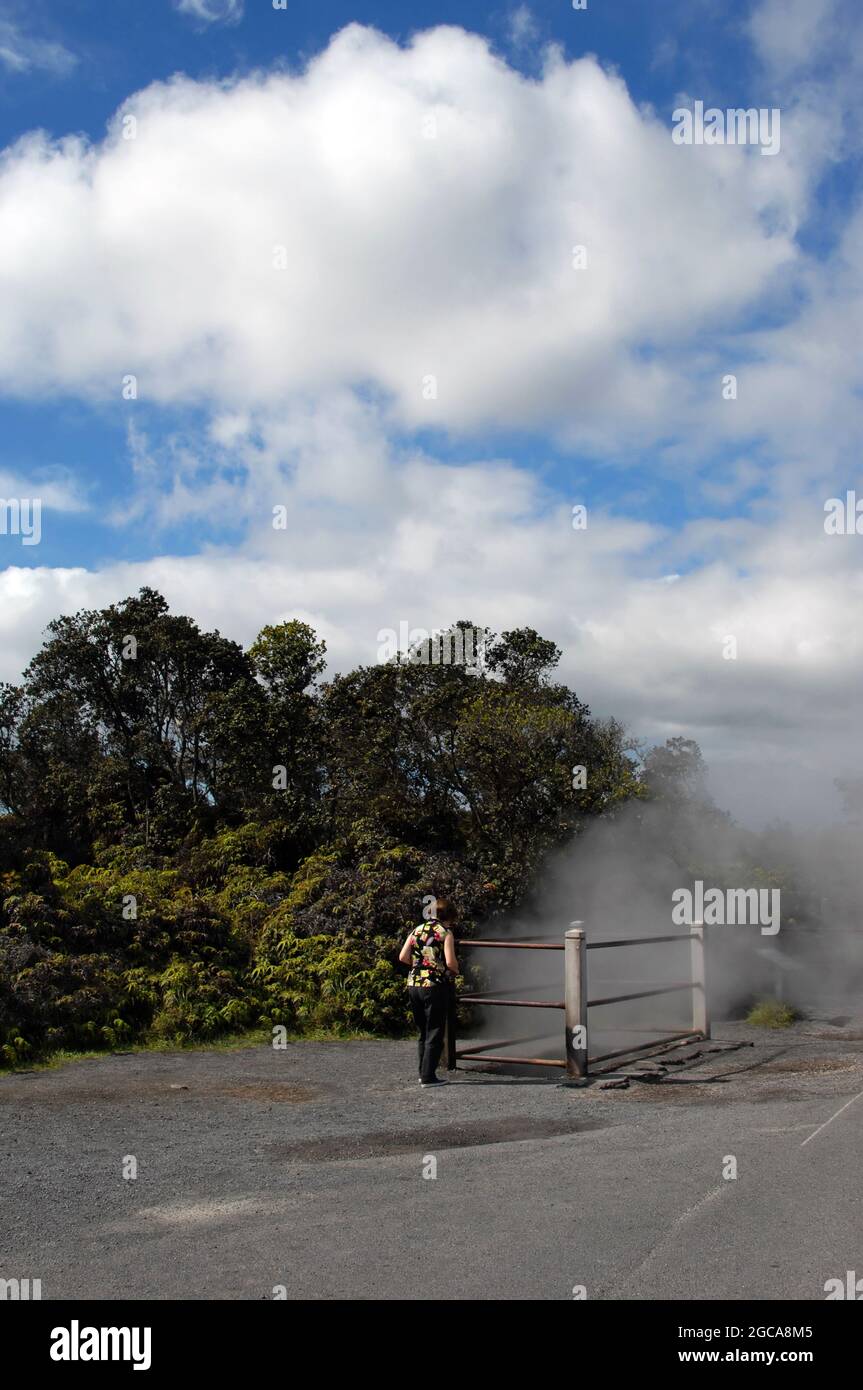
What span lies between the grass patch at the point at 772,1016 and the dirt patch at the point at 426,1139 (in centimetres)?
651

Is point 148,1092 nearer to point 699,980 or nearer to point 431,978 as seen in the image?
point 431,978

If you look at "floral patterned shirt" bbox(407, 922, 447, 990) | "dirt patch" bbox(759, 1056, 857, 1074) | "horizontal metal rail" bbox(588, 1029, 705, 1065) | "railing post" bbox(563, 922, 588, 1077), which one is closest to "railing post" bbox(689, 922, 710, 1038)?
"horizontal metal rail" bbox(588, 1029, 705, 1065)

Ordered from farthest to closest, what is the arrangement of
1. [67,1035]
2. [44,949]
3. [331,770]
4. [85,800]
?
[85,800] < [331,770] < [44,949] < [67,1035]

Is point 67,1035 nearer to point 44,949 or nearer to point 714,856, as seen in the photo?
point 44,949

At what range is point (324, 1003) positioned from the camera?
13.0 m

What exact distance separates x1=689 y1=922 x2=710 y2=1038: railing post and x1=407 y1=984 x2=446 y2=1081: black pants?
11.4 ft

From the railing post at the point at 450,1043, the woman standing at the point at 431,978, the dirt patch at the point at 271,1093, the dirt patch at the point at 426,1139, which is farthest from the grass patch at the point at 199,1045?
the dirt patch at the point at 426,1139

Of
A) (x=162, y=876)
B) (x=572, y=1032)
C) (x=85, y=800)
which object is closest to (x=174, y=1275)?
(x=572, y=1032)

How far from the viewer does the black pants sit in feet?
31.4

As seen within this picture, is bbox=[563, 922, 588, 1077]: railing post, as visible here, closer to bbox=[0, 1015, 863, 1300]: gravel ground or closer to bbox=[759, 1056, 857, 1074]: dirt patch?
bbox=[0, 1015, 863, 1300]: gravel ground

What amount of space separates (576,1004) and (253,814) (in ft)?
34.1

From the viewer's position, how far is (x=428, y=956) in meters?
9.80

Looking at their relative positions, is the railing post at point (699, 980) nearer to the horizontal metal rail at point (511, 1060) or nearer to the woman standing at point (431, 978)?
the horizontal metal rail at point (511, 1060)
